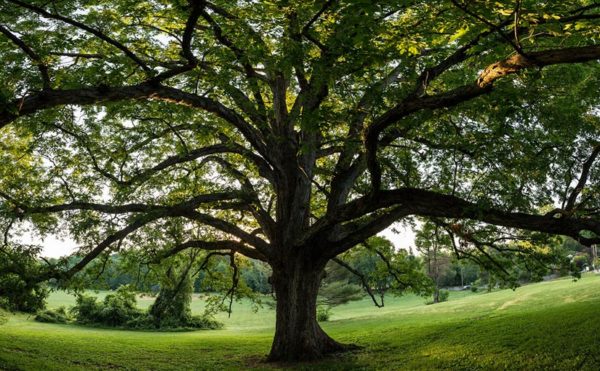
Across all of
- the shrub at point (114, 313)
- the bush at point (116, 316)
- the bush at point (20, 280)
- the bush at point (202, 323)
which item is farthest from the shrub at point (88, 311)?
the bush at point (20, 280)

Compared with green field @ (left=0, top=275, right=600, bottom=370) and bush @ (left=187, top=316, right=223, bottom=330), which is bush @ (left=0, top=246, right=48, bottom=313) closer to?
green field @ (left=0, top=275, right=600, bottom=370)

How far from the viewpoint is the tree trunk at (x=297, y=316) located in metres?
13.8

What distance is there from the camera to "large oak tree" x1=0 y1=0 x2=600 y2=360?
7.45 m

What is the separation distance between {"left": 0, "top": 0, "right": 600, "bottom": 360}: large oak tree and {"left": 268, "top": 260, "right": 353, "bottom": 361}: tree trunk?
0.04 meters

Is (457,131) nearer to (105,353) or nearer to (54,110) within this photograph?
(54,110)

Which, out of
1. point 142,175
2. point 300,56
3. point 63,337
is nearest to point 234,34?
point 300,56

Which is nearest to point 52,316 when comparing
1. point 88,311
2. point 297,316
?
point 88,311

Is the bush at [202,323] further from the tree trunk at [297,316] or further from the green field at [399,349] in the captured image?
the tree trunk at [297,316]

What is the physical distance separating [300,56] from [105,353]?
14275 mm

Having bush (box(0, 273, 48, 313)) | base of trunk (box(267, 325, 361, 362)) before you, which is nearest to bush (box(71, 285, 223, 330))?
base of trunk (box(267, 325, 361, 362))

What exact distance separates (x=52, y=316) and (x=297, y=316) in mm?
25384

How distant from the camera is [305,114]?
8.33 metres

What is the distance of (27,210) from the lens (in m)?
11.3

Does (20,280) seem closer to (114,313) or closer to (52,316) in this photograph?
(114,313)
